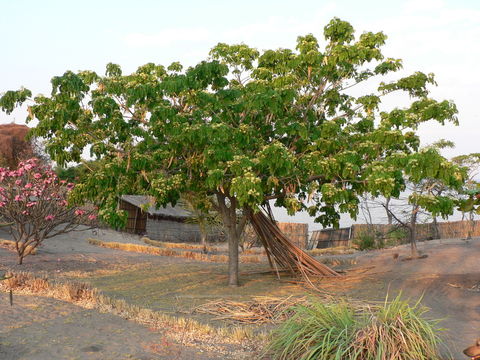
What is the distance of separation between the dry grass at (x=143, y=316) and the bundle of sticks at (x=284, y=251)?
5.08 metres

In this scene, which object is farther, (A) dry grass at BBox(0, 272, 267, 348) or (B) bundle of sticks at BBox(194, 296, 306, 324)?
(B) bundle of sticks at BBox(194, 296, 306, 324)

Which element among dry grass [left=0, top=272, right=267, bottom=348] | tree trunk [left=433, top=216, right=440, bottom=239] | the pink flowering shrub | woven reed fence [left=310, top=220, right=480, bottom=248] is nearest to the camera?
dry grass [left=0, top=272, right=267, bottom=348]

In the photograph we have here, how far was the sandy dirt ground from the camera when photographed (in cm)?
Result: 571

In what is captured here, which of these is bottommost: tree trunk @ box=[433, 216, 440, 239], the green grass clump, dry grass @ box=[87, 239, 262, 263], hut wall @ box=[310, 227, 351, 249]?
the green grass clump

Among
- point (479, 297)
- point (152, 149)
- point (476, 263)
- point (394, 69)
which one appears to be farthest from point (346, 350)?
point (476, 263)

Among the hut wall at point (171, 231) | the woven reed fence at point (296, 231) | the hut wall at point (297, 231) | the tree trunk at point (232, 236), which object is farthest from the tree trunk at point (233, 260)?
the hut wall at point (171, 231)

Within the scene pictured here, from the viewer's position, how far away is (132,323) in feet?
22.6

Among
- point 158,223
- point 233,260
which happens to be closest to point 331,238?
point 158,223

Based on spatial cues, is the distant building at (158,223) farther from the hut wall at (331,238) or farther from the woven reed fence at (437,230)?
the woven reed fence at (437,230)

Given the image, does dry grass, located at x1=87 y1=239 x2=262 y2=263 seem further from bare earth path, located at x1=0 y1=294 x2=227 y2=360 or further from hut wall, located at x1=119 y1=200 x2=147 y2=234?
bare earth path, located at x1=0 y1=294 x2=227 y2=360

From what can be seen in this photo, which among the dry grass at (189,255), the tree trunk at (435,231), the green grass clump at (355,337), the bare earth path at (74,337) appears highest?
the tree trunk at (435,231)

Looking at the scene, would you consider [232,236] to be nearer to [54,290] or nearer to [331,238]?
[54,290]

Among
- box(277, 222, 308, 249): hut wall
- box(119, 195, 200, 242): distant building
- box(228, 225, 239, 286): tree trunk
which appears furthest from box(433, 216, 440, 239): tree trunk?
box(228, 225, 239, 286): tree trunk

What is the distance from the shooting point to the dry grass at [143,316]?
6547 mm
